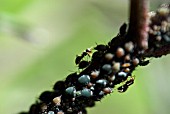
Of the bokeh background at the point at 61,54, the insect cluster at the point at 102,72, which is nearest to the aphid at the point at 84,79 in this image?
the insect cluster at the point at 102,72

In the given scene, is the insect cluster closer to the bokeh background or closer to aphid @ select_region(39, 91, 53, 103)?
aphid @ select_region(39, 91, 53, 103)

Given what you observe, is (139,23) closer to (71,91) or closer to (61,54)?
(71,91)

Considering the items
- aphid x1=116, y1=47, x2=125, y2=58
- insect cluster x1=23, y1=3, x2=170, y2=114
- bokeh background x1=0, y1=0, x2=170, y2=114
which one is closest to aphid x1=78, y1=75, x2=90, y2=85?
insect cluster x1=23, y1=3, x2=170, y2=114

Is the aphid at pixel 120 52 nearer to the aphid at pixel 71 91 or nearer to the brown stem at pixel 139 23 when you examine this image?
the brown stem at pixel 139 23

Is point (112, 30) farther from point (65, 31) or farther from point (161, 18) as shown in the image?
point (161, 18)

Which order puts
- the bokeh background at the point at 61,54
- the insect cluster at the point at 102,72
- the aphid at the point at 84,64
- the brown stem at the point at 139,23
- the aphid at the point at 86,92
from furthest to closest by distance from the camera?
the bokeh background at the point at 61,54
the aphid at the point at 84,64
the aphid at the point at 86,92
the insect cluster at the point at 102,72
the brown stem at the point at 139,23

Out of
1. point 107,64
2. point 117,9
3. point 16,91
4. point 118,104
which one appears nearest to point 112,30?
point 117,9
